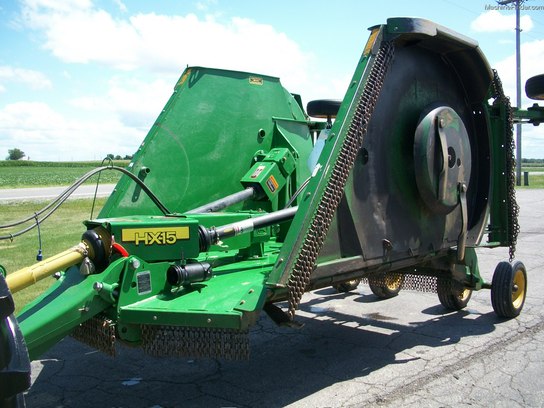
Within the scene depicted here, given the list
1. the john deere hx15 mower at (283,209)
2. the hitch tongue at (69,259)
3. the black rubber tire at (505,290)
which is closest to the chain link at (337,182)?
the john deere hx15 mower at (283,209)

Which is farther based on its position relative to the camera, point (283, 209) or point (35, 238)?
point (35, 238)

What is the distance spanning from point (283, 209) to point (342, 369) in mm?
1341

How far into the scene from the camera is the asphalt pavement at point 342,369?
378 centimetres

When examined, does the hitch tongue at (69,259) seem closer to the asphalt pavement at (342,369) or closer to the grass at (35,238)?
the asphalt pavement at (342,369)

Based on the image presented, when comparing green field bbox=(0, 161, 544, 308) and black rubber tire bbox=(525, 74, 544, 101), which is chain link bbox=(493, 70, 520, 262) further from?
green field bbox=(0, 161, 544, 308)

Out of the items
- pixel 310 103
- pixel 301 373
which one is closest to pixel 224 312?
pixel 301 373

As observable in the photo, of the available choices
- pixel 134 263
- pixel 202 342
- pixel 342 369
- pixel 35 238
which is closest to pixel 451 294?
pixel 342 369

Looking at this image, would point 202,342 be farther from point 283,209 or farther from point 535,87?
point 535,87

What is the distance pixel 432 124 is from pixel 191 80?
2.07 metres

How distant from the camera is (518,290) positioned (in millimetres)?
5758

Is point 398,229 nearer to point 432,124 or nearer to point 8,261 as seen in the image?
point 432,124

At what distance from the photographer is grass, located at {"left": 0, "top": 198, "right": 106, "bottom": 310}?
7.16 m

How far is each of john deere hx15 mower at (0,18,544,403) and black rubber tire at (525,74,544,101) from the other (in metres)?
0.02

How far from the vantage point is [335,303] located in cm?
638
